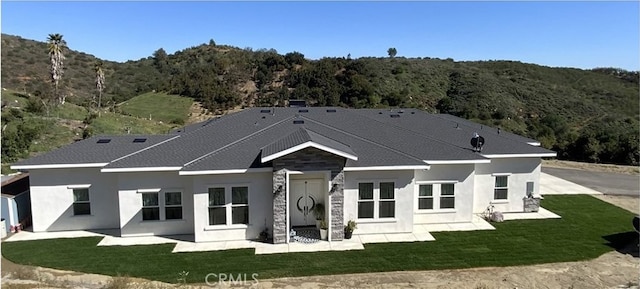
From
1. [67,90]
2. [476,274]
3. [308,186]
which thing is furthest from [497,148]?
[67,90]

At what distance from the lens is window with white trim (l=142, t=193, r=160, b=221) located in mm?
15070

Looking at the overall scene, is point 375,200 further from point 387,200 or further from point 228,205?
point 228,205

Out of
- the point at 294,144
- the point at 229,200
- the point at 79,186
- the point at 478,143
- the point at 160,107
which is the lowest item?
the point at 229,200

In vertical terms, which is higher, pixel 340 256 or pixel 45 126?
pixel 45 126

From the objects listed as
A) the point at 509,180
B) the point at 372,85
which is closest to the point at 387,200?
the point at 509,180

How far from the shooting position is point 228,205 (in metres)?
14.6

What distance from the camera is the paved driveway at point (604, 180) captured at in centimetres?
2316

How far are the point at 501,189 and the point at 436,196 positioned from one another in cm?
370

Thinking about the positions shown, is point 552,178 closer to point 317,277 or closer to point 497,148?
point 497,148

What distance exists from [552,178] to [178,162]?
2241 centimetres

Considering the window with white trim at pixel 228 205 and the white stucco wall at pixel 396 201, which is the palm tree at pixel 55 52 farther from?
the white stucco wall at pixel 396 201

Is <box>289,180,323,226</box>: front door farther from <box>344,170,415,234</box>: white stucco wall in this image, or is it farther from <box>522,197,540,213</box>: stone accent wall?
<box>522,197,540,213</box>: stone accent wall

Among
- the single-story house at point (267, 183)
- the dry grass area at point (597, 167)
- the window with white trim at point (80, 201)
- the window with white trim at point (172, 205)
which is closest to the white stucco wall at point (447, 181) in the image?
the single-story house at point (267, 183)
